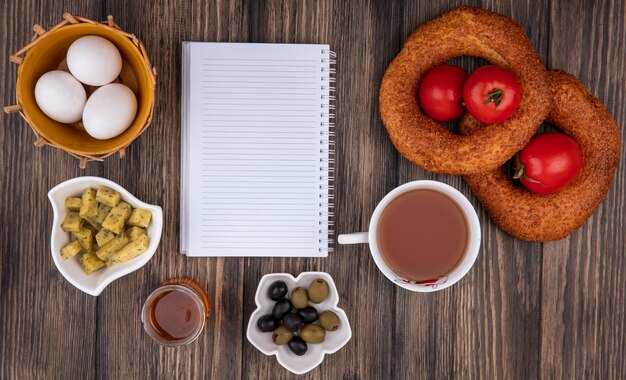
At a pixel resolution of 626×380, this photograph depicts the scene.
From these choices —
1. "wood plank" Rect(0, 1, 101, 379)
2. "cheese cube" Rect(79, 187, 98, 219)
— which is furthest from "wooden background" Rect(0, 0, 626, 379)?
"cheese cube" Rect(79, 187, 98, 219)

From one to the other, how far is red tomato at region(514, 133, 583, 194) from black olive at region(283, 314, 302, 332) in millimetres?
506

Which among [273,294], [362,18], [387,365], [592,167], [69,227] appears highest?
[362,18]

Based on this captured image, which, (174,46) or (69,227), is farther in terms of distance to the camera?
(174,46)

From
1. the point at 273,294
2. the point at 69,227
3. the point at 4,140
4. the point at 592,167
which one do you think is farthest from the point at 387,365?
the point at 4,140

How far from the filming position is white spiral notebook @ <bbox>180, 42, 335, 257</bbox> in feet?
3.54

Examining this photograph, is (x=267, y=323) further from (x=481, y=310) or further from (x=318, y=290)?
(x=481, y=310)

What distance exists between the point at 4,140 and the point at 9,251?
0.23 m

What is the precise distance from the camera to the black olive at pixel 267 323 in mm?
1004

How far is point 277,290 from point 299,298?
0.05 metres

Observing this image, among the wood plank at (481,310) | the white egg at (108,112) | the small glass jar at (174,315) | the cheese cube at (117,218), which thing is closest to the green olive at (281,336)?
the small glass jar at (174,315)

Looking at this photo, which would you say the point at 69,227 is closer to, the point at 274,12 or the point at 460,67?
the point at 274,12

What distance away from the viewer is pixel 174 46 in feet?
3.57

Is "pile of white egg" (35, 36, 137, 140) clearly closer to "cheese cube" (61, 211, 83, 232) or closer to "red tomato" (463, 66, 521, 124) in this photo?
"cheese cube" (61, 211, 83, 232)

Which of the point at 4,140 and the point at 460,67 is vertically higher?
the point at 460,67
